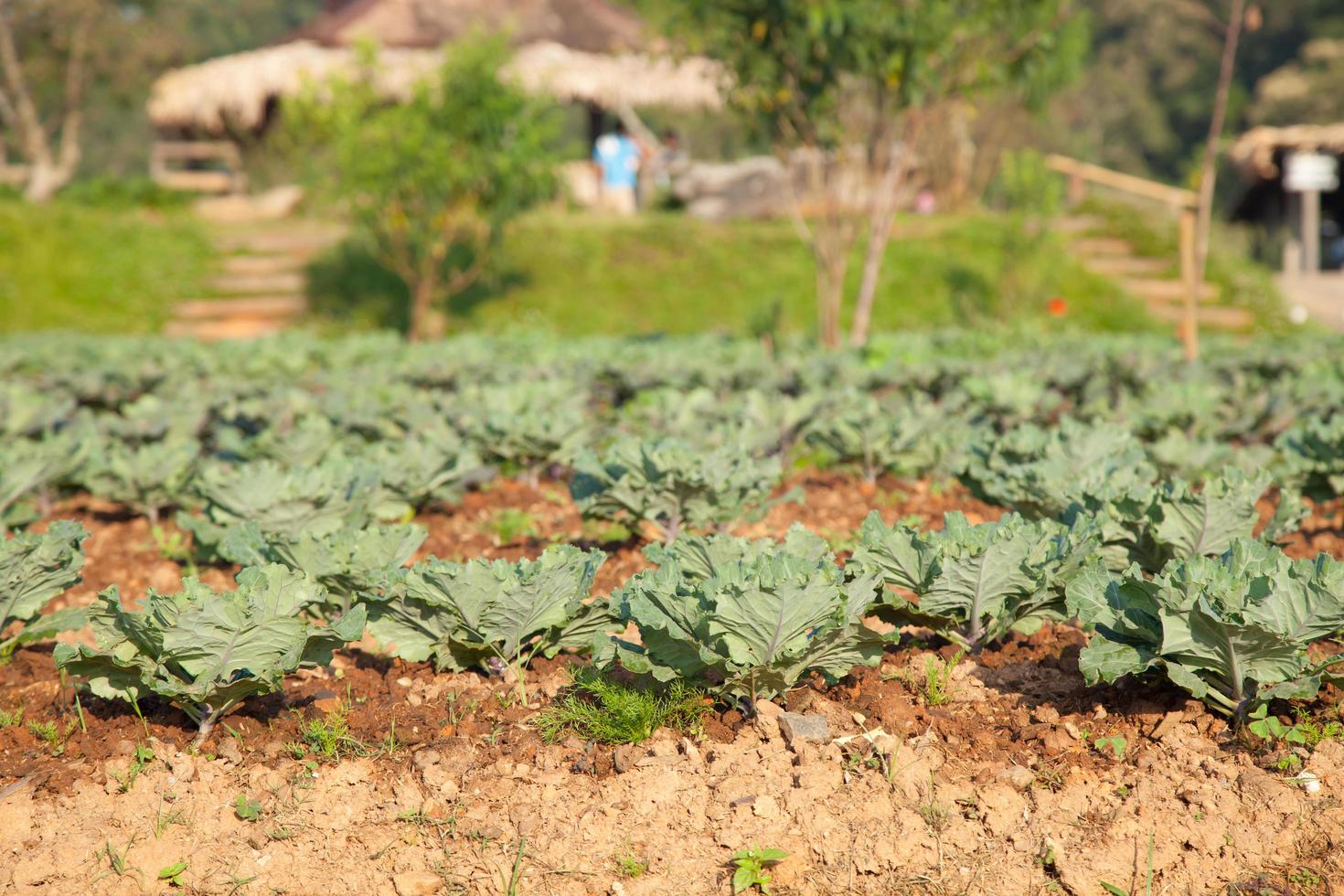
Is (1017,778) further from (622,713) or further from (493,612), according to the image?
(493,612)

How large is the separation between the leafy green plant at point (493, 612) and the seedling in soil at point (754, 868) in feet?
2.72

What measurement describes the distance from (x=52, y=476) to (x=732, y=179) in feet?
55.7

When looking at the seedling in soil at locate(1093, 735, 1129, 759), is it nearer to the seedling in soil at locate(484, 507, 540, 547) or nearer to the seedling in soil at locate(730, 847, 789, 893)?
the seedling in soil at locate(730, 847, 789, 893)

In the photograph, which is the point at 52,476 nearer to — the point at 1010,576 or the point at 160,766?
the point at 160,766

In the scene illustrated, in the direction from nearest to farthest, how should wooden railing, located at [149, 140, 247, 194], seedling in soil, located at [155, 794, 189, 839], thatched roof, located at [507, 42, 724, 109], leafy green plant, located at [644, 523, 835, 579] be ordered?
seedling in soil, located at [155, 794, 189, 839]
leafy green plant, located at [644, 523, 835, 579]
thatched roof, located at [507, 42, 724, 109]
wooden railing, located at [149, 140, 247, 194]

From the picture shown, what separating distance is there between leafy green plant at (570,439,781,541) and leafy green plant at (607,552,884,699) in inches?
44.9

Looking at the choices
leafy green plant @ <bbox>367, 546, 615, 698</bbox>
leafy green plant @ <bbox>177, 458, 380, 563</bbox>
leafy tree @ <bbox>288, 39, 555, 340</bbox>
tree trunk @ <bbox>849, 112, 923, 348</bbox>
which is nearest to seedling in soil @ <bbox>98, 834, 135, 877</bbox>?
leafy green plant @ <bbox>367, 546, 615, 698</bbox>

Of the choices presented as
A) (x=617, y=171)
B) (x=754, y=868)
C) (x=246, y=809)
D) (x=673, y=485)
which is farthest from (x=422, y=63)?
(x=754, y=868)

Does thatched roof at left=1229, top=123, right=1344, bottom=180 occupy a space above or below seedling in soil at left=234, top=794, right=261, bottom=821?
above

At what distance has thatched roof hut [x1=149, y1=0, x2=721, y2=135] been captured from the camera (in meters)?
21.3

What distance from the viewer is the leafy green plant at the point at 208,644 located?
123 inches

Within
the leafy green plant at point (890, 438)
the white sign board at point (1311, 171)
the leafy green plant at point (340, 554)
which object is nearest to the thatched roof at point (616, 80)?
the white sign board at point (1311, 171)

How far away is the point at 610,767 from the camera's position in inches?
125

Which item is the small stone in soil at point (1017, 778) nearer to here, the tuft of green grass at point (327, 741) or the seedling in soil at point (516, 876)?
the seedling in soil at point (516, 876)
